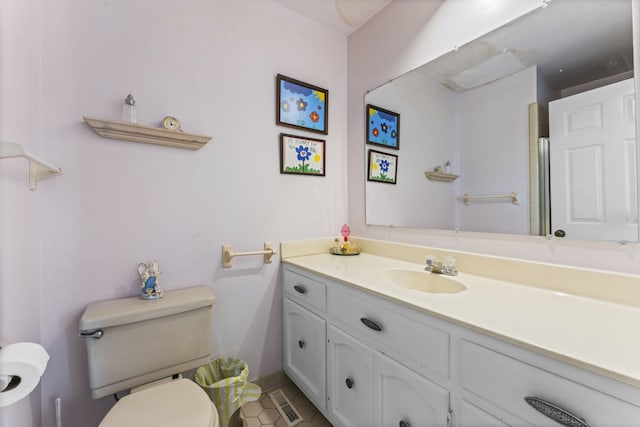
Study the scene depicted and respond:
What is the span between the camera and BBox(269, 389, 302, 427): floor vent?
1388 millimetres

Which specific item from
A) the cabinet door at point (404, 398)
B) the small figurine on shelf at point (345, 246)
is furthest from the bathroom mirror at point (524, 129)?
the cabinet door at point (404, 398)

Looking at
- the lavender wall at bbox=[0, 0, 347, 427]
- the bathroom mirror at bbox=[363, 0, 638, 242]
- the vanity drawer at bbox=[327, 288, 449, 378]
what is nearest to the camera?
the vanity drawer at bbox=[327, 288, 449, 378]

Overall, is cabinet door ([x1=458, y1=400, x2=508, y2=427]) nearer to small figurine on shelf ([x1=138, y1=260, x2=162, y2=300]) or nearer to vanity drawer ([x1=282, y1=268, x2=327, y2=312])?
vanity drawer ([x1=282, y1=268, x2=327, y2=312])

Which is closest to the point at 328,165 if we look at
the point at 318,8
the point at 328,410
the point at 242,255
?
the point at 242,255

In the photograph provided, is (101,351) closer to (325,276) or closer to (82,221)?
(82,221)

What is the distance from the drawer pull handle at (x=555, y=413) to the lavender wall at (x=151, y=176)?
131 cm

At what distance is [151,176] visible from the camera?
4.18 ft

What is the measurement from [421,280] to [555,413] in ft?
2.47

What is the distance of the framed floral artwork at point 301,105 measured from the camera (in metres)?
1.65

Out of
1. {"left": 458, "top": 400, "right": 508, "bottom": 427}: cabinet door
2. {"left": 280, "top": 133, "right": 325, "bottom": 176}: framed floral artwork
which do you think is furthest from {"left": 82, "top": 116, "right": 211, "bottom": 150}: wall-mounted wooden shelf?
{"left": 458, "top": 400, "right": 508, "bottom": 427}: cabinet door

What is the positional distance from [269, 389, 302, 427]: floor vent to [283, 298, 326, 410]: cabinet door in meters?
0.12

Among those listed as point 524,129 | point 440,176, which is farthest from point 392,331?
point 524,129

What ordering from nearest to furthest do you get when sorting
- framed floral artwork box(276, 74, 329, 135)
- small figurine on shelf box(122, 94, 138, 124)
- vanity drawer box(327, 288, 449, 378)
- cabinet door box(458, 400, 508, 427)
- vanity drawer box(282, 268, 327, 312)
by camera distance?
cabinet door box(458, 400, 508, 427)
vanity drawer box(327, 288, 449, 378)
small figurine on shelf box(122, 94, 138, 124)
vanity drawer box(282, 268, 327, 312)
framed floral artwork box(276, 74, 329, 135)

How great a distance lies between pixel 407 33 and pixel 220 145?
51.1 inches
